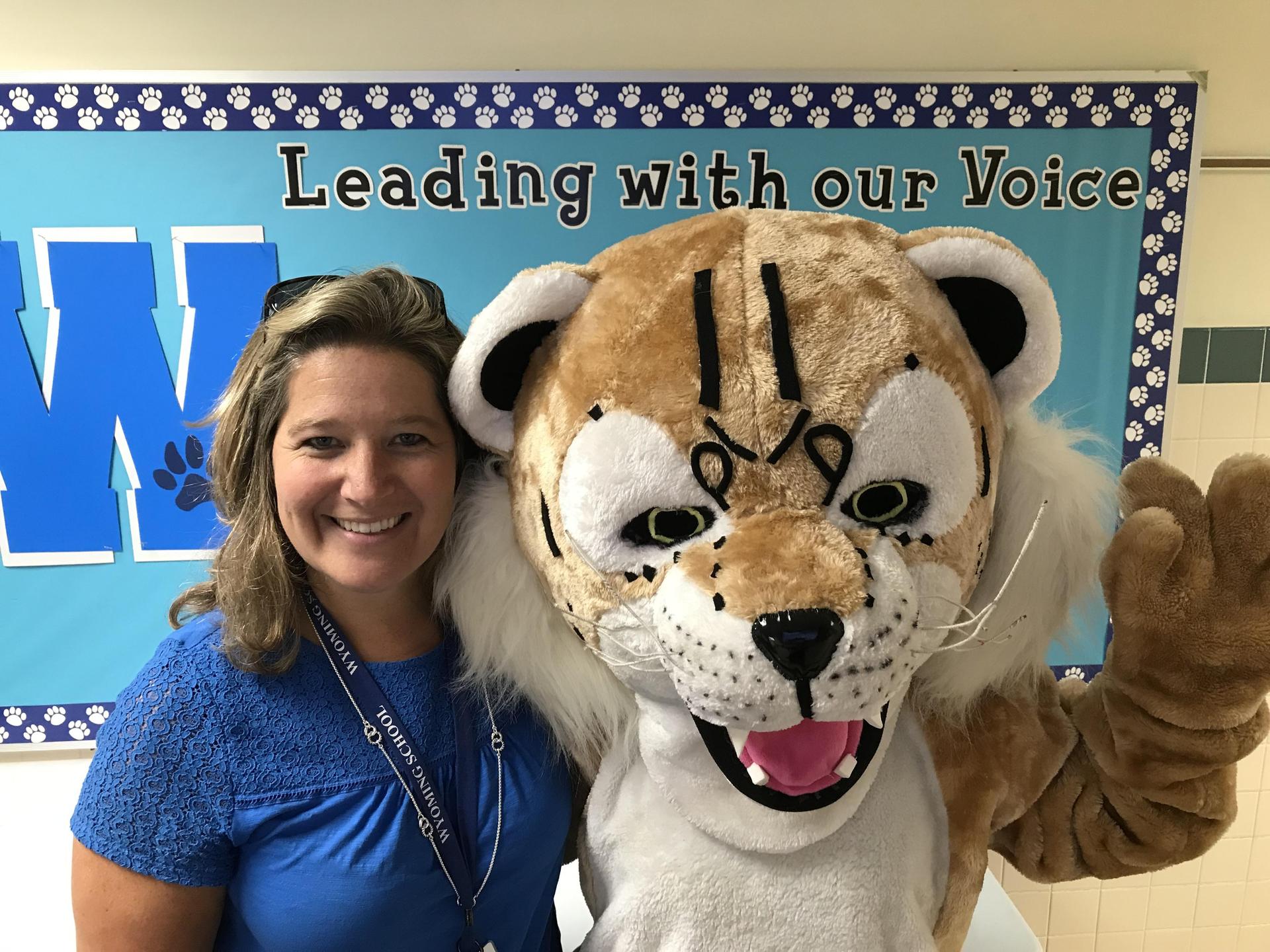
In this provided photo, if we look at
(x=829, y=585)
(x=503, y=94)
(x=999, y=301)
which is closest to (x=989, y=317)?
(x=999, y=301)

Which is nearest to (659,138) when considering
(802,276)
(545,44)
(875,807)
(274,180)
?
(545,44)

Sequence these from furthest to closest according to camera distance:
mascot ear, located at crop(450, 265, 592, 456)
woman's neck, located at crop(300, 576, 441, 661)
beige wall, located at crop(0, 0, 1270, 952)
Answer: beige wall, located at crop(0, 0, 1270, 952) < woman's neck, located at crop(300, 576, 441, 661) < mascot ear, located at crop(450, 265, 592, 456)

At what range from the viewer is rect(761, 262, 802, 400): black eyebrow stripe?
2.03ft

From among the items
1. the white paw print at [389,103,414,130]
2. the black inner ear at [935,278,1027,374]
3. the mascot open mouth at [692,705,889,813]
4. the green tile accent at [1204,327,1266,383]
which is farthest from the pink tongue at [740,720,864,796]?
the green tile accent at [1204,327,1266,383]

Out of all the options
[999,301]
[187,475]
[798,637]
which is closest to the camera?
[798,637]

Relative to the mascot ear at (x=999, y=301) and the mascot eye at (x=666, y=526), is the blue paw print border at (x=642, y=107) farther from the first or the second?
the mascot eye at (x=666, y=526)

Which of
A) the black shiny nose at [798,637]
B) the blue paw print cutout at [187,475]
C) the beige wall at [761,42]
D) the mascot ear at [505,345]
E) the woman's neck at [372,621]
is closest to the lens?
the black shiny nose at [798,637]

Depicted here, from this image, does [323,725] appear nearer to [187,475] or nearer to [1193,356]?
[187,475]

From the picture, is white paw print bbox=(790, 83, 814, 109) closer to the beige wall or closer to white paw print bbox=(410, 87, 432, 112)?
the beige wall

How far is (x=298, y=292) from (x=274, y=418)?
0.16 metres

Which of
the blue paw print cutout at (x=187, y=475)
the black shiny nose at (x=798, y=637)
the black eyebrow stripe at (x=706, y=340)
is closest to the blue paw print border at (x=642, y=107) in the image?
the blue paw print cutout at (x=187, y=475)

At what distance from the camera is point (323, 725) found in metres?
Result: 0.78

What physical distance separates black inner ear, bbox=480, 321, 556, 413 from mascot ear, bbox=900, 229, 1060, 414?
36 cm

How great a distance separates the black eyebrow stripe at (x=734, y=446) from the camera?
2.04 feet
